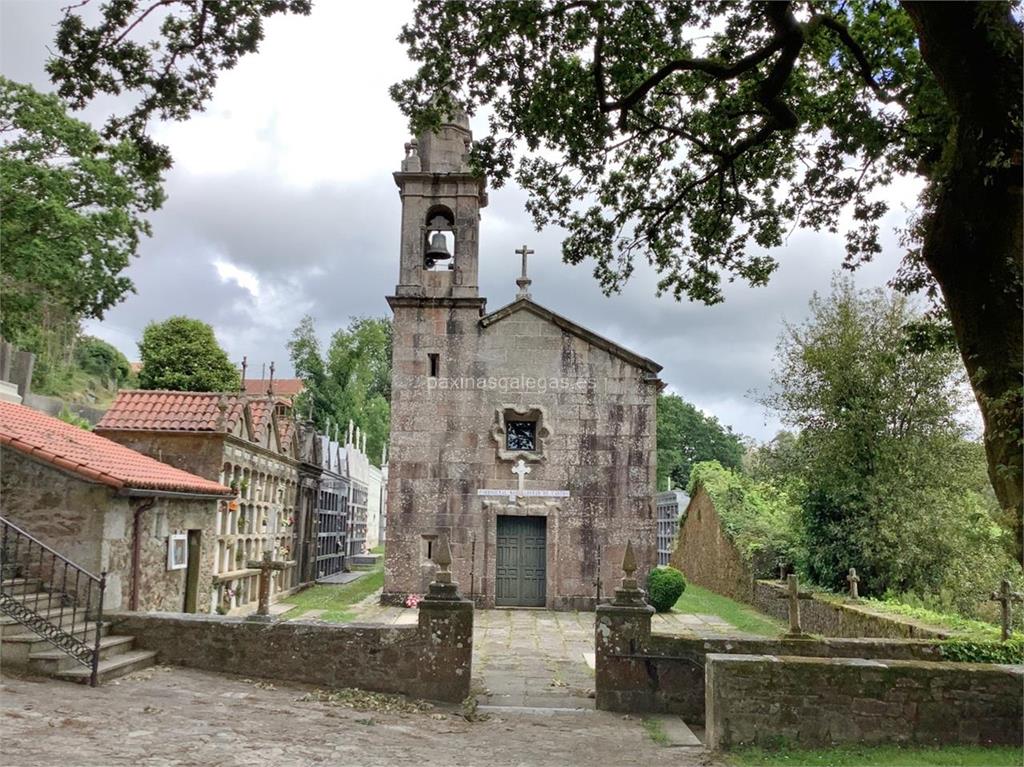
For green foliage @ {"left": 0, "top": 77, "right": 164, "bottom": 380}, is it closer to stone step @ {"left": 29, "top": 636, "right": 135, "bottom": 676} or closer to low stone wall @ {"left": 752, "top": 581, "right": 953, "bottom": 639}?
stone step @ {"left": 29, "top": 636, "right": 135, "bottom": 676}

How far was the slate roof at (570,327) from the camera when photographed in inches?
760

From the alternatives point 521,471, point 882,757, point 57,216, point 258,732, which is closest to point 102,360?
point 57,216

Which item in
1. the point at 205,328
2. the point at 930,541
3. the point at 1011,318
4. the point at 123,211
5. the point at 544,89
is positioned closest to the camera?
the point at 1011,318

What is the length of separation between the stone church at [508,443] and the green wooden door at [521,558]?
28 mm

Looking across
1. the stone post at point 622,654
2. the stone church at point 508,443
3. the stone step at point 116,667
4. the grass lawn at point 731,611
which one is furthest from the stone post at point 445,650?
the stone church at point 508,443

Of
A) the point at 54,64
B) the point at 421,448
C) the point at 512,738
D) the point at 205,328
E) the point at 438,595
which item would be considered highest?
the point at 205,328

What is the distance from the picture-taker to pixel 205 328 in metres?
36.9

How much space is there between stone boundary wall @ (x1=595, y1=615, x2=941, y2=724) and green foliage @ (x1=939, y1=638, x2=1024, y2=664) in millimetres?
149

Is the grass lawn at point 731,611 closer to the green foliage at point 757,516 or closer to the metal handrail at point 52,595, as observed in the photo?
the green foliage at point 757,516

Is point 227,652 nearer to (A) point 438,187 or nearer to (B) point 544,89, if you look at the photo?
(B) point 544,89

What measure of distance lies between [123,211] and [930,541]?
22458 mm

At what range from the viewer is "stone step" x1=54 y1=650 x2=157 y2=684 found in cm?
842

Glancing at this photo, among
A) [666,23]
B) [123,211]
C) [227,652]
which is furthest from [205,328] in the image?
[666,23]

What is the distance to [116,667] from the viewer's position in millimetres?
8852
